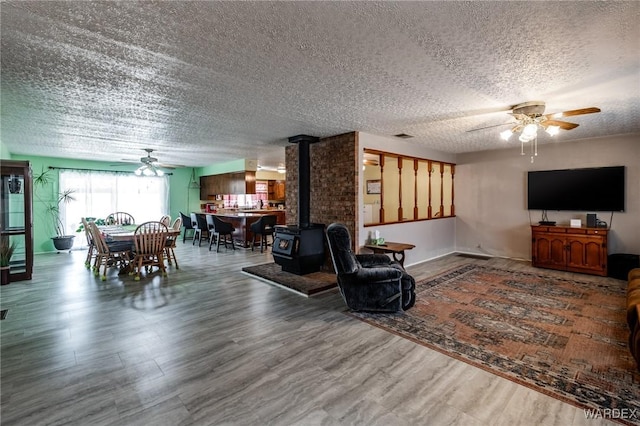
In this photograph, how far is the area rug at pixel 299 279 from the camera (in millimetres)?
4379

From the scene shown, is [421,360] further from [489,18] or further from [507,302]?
[489,18]

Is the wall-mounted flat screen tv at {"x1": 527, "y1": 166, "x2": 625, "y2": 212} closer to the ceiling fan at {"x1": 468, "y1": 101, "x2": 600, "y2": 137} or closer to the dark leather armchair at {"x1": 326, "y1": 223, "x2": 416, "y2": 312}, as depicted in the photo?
the ceiling fan at {"x1": 468, "y1": 101, "x2": 600, "y2": 137}

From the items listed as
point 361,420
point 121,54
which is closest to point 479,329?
point 361,420

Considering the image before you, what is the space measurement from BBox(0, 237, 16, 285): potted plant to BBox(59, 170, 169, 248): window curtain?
3.41 metres

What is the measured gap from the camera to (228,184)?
9406 mm

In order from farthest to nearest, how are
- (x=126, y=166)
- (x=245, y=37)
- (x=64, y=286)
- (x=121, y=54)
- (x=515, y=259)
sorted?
(x=126, y=166), (x=515, y=259), (x=64, y=286), (x=121, y=54), (x=245, y=37)

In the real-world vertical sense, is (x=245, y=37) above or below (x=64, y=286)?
above

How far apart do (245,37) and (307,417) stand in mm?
2458

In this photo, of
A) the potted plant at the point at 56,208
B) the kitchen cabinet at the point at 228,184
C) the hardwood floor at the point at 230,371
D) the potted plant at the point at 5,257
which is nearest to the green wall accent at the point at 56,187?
the potted plant at the point at 56,208

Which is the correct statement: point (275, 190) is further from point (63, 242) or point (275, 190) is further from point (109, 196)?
point (63, 242)

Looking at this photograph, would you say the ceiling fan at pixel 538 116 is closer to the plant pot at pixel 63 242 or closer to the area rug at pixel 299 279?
the area rug at pixel 299 279

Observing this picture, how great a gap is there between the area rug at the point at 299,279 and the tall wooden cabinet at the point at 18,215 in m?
Result: 3.58

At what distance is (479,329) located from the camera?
10.4 feet

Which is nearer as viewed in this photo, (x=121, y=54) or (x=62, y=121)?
(x=121, y=54)
